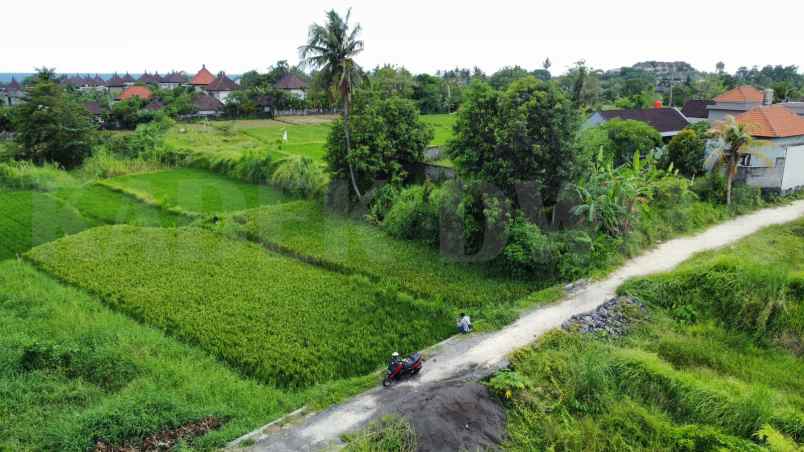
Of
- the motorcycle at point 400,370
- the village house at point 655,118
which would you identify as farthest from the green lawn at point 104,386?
the village house at point 655,118

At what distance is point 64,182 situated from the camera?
3136 cm

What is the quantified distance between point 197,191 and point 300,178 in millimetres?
5746

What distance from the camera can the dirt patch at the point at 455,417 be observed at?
9.63 m

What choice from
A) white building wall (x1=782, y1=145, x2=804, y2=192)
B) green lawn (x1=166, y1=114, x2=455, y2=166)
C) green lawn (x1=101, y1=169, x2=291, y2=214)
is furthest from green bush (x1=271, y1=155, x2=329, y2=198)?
white building wall (x1=782, y1=145, x2=804, y2=192)

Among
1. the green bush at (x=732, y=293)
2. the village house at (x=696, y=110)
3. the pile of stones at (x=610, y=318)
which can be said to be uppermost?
the village house at (x=696, y=110)

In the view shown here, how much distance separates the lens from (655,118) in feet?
118

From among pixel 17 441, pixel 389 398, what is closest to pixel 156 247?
pixel 17 441

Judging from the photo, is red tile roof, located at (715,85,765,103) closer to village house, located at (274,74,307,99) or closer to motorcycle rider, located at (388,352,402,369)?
motorcycle rider, located at (388,352,402,369)

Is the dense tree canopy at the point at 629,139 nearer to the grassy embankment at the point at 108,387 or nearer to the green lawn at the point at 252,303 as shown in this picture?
the green lawn at the point at 252,303

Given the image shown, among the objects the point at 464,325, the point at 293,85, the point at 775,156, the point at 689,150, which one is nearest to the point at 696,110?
the point at 775,156

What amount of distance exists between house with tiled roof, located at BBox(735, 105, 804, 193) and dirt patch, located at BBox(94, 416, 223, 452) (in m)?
22.8

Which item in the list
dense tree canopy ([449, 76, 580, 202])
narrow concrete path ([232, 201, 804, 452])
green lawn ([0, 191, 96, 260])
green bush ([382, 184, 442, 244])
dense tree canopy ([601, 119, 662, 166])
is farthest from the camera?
dense tree canopy ([601, 119, 662, 166])

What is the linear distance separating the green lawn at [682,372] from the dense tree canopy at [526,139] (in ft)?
15.7

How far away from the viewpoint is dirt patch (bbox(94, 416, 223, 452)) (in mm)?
Result: 9711
